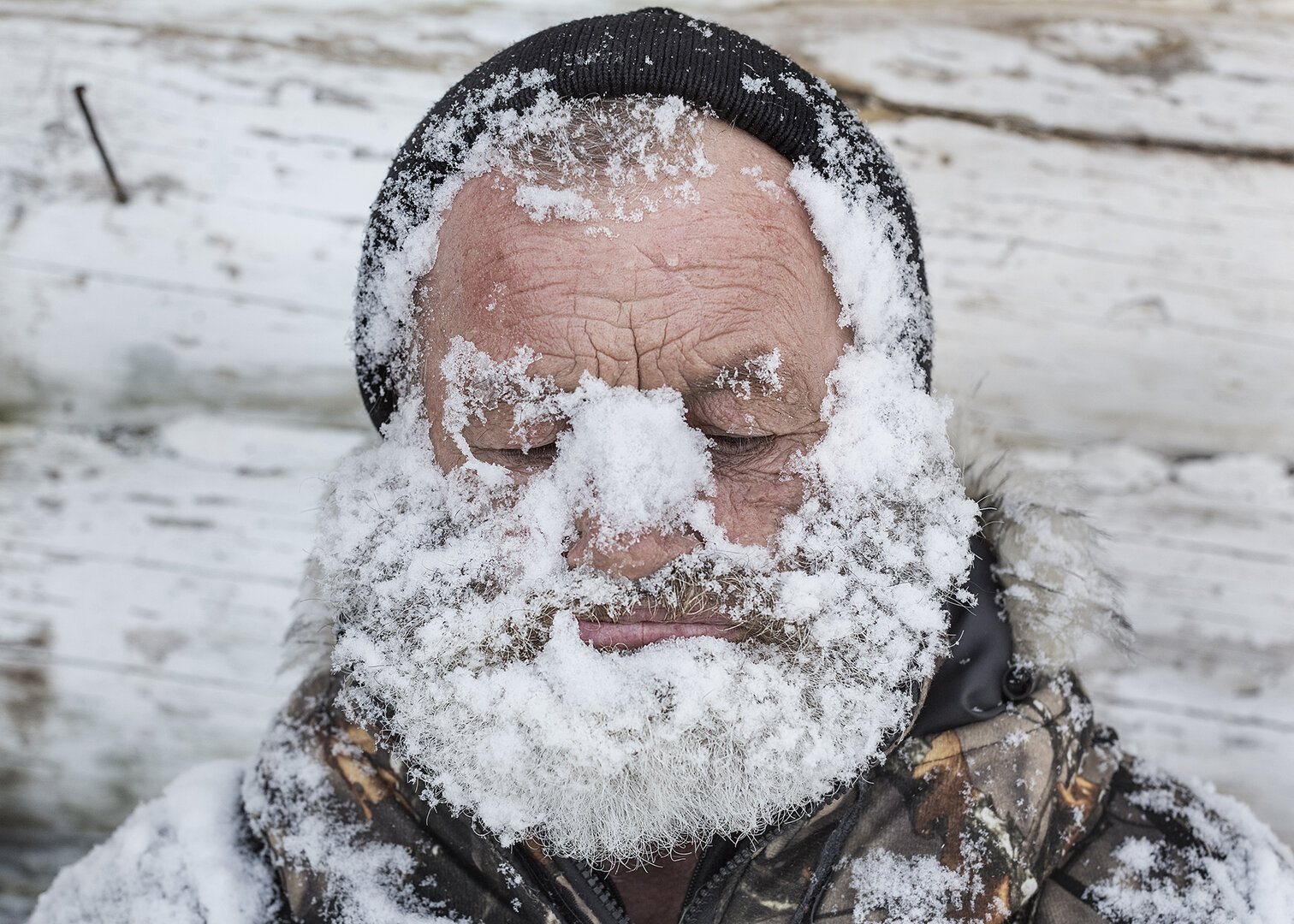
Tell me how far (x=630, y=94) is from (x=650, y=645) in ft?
2.88

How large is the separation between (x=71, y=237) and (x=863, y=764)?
2221 mm

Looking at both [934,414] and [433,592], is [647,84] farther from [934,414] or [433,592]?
[433,592]

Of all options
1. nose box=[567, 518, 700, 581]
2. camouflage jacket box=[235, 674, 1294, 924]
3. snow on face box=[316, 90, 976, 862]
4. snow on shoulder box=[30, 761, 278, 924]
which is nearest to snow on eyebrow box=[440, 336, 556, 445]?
snow on face box=[316, 90, 976, 862]

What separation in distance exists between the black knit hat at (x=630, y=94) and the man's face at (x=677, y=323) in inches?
3.7

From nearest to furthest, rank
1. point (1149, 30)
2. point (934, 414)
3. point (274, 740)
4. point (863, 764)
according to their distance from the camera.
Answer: point (863, 764) < point (934, 414) < point (274, 740) < point (1149, 30)

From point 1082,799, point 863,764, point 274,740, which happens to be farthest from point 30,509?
point 1082,799

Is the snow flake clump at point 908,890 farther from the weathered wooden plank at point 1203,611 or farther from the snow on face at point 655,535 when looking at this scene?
the weathered wooden plank at point 1203,611

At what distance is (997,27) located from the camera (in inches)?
80.3

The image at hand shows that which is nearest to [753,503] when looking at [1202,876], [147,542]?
[1202,876]

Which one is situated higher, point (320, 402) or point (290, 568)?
point (320, 402)

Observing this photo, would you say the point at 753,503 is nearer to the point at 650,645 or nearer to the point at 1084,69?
the point at 650,645

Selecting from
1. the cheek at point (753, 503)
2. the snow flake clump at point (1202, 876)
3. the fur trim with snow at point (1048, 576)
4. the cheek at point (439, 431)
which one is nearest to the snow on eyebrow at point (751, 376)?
the cheek at point (753, 503)

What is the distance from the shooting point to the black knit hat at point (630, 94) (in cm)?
133

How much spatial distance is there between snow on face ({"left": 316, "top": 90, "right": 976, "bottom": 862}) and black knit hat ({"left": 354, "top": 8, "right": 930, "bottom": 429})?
0.07 meters
